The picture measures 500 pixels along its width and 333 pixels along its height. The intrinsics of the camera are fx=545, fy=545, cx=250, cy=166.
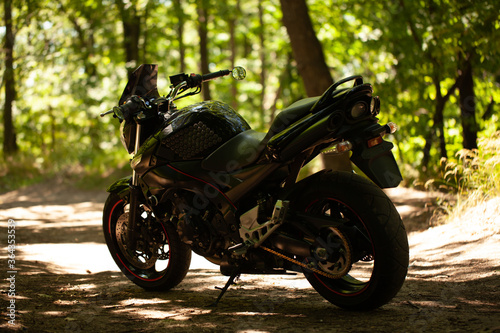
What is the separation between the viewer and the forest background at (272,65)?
8.10m

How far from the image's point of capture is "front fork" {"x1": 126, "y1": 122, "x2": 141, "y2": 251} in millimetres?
4309

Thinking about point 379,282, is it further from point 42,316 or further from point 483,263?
point 42,316

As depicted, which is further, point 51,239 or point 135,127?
point 51,239

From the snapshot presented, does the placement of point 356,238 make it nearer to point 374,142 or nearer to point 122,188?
point 374,142

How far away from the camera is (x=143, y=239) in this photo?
14.5ft

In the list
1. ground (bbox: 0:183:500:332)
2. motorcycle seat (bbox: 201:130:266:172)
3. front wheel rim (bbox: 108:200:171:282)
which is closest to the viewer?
ground (bbox: 0:183:500:332)

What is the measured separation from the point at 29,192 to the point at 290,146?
10.7m

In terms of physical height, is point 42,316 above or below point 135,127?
below

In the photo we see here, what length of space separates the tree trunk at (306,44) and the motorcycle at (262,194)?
4410mm

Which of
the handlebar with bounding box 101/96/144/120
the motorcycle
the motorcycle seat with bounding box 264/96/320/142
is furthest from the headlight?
the handlebar with bounding box 101/96/144/120

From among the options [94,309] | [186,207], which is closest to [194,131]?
[186,207]

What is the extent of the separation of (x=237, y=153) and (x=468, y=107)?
239 inches

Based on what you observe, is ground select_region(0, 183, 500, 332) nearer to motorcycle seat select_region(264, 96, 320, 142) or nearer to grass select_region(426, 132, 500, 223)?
grass select_region(426, 132, 500, 223)

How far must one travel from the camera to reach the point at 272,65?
875 inches
